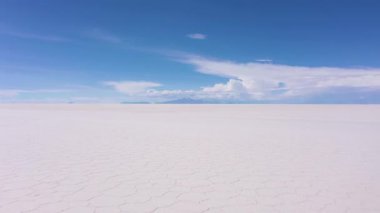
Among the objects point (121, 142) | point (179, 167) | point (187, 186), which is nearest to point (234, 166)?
point (179, 167)

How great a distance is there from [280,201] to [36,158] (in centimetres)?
496

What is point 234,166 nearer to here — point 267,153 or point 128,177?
point 267,153

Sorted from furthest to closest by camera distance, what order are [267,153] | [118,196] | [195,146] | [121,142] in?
[121,142], [195,146], [267,153], [118,196]

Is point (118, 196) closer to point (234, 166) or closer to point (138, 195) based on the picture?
point (138, 195)

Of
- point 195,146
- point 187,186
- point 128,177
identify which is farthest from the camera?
point 195,146

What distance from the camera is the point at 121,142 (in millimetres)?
7766

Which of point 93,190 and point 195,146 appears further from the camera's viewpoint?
point 195,146

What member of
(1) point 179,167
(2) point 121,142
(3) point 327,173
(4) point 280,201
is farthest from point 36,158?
(3) point 327,173

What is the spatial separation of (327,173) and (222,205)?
2393 mm

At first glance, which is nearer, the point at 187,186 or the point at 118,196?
the point at 118,196

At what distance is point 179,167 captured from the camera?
498 centimetres

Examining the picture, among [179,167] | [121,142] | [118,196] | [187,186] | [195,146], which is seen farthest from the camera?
[121,142]

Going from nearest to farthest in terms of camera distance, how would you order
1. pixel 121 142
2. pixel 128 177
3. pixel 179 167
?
pixel 128 177 < pixel 179 167 < pixel 121 142

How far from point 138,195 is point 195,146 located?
3.78 meters
